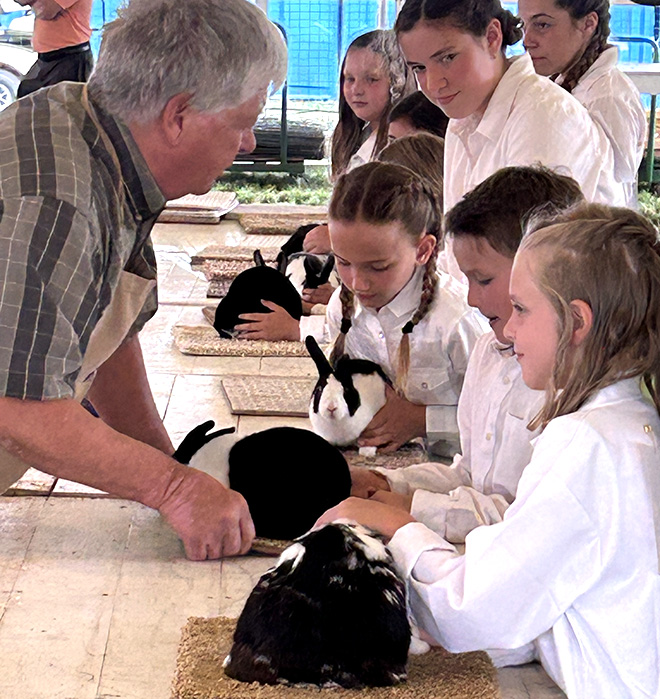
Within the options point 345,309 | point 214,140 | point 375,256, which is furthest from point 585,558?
point 345,309

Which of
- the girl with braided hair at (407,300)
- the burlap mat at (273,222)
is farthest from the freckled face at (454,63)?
the burlap mat at (273,222)

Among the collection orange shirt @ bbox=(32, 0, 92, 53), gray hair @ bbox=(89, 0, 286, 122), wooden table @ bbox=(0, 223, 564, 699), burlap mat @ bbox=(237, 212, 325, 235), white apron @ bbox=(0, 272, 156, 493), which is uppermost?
gray hair @ bbox=(89, 0, 286, 122)

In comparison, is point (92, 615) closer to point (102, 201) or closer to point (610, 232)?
point (102, 201)

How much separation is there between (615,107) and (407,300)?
1.22 metres

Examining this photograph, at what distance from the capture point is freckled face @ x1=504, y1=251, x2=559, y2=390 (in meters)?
1.45

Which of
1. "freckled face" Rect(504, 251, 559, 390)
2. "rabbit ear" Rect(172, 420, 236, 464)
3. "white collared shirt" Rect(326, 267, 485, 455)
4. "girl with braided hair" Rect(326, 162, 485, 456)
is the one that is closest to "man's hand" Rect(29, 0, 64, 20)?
"girl with braided hair" Rect(326, 162, 485, 456)

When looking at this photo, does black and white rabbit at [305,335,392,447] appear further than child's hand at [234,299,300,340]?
No

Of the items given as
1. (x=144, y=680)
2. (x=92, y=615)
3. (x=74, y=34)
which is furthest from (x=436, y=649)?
(x=74, y=34)

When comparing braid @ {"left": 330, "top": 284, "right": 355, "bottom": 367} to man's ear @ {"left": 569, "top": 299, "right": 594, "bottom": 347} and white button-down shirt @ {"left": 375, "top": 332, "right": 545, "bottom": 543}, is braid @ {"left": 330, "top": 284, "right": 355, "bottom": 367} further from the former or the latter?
man's ear @ {"left": 569, "top": 299, "right": 594, "bottom": 347}

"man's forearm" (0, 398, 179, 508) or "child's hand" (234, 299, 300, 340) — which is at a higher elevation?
"man's forearm" (0, 398, 179, 508)

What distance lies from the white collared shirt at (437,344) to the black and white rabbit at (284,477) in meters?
0.57

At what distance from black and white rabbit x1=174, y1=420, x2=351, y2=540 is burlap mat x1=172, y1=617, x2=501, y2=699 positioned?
13.2 inches

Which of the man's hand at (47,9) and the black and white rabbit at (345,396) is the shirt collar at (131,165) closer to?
the black and white rabbit at (345,396)

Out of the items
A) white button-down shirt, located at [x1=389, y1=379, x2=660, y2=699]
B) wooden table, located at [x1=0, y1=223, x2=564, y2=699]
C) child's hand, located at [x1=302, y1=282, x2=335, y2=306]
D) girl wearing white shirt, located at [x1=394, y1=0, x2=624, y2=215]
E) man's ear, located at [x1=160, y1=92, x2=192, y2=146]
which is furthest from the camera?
child's hand, located at [x1=302, y1=282, x2=335, y2=306]
